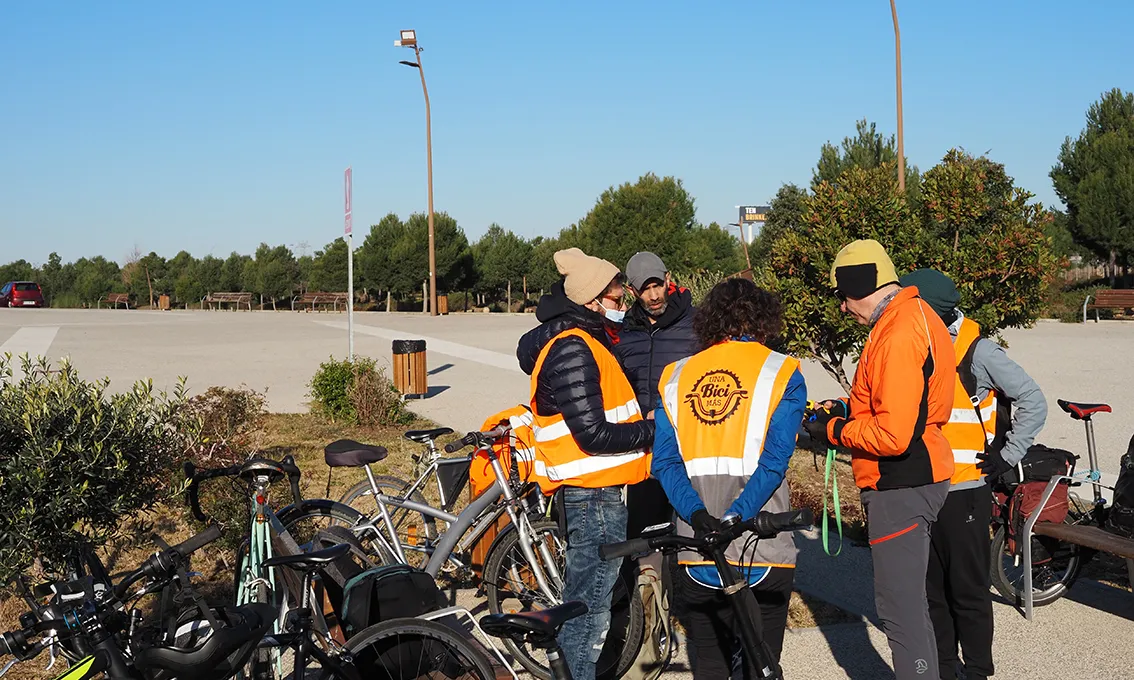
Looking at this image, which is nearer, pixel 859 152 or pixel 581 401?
pixel 581 401

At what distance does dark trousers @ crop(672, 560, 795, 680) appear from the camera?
336 centimetres

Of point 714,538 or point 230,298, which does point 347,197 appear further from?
point 230,298

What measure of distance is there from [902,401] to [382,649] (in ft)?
6.21

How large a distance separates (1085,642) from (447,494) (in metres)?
3.28

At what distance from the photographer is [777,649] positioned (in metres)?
3.51

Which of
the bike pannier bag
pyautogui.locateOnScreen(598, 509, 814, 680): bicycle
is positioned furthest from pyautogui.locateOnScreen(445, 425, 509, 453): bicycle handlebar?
pyautogui.locateOnScreen(598, 509, 814, 680): bicycle

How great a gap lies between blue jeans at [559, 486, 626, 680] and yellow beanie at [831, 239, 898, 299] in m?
1.21

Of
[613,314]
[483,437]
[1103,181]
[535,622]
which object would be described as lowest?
[535,622]

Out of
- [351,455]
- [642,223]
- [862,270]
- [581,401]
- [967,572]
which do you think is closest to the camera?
[862,270]

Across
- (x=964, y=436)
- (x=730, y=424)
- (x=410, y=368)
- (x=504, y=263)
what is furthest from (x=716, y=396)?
(x=504, y=263)

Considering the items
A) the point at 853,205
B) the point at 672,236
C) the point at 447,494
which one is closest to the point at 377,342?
the point at 853,205

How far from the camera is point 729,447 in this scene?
3279mm

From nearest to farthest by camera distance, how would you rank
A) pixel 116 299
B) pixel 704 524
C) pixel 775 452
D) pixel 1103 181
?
A: pixel 704 524 → pixel 775 452 → pixel 1103 181 → pixel 116 299

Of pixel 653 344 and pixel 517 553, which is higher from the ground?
pixel 653 344
